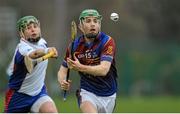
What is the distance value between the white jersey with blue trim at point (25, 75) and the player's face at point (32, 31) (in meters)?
0.12

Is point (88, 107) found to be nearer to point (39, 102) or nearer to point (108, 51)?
point (108, 51)

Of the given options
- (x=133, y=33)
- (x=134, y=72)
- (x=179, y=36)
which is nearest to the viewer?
(x=134, y=72)

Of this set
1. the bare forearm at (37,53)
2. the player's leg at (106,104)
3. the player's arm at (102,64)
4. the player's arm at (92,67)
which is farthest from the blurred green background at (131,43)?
the bare forearm at (37,53)

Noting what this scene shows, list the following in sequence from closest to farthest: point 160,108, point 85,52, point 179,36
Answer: point 85,52, point 160,108, point 179,36

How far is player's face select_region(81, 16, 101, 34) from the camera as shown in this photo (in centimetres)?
1490

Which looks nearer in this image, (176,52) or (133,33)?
(176,52)

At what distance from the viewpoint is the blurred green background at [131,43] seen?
33750 mm

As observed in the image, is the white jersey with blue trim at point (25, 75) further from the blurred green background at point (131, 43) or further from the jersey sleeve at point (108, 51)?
the blurred green background at point (131, 43)

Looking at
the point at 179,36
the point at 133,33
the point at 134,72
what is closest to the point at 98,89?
the point at 134,72

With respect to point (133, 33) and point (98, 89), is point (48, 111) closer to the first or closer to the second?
point (98, 89)

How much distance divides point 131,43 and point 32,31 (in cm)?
2390

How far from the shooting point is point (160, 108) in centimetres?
2719

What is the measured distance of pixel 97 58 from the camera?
49.2 feet

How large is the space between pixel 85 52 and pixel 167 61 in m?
23.1
